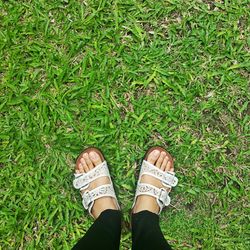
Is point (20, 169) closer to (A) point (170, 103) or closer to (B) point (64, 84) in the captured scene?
(B) point (64, 84)

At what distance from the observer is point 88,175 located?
9.72 feet

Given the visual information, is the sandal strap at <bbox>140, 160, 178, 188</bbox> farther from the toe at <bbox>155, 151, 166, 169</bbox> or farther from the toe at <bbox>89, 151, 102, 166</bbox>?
Answer: the toe at <bbox>89, 151, 102, 166</bbox>

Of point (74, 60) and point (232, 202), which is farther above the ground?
point (74, 60)

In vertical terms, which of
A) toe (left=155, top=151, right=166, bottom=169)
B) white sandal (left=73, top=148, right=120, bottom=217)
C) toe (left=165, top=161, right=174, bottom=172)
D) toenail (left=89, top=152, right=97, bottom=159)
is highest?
toenail (left=89, top=152, right=97, bottom=159)

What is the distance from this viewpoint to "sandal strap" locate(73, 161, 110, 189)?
116 inches

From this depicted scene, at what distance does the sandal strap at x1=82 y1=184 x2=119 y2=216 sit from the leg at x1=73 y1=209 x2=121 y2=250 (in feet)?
0.38

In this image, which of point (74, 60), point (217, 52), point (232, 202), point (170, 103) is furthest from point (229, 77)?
point (74, 60)

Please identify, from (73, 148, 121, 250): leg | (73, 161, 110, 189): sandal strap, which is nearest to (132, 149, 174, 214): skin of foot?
(73, 148, 121, 250): leg

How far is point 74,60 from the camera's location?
118 inches

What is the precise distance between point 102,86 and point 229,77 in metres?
0.80

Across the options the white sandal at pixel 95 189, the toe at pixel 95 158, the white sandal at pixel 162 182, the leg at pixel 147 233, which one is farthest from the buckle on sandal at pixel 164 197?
the toe at pixel 95 158

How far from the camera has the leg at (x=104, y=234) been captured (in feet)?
8.31

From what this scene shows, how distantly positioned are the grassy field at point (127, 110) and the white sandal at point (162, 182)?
0.05 metres

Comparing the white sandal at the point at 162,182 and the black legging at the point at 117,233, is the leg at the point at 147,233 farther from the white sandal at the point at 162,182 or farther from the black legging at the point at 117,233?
the white sandal at the point at 162,182
